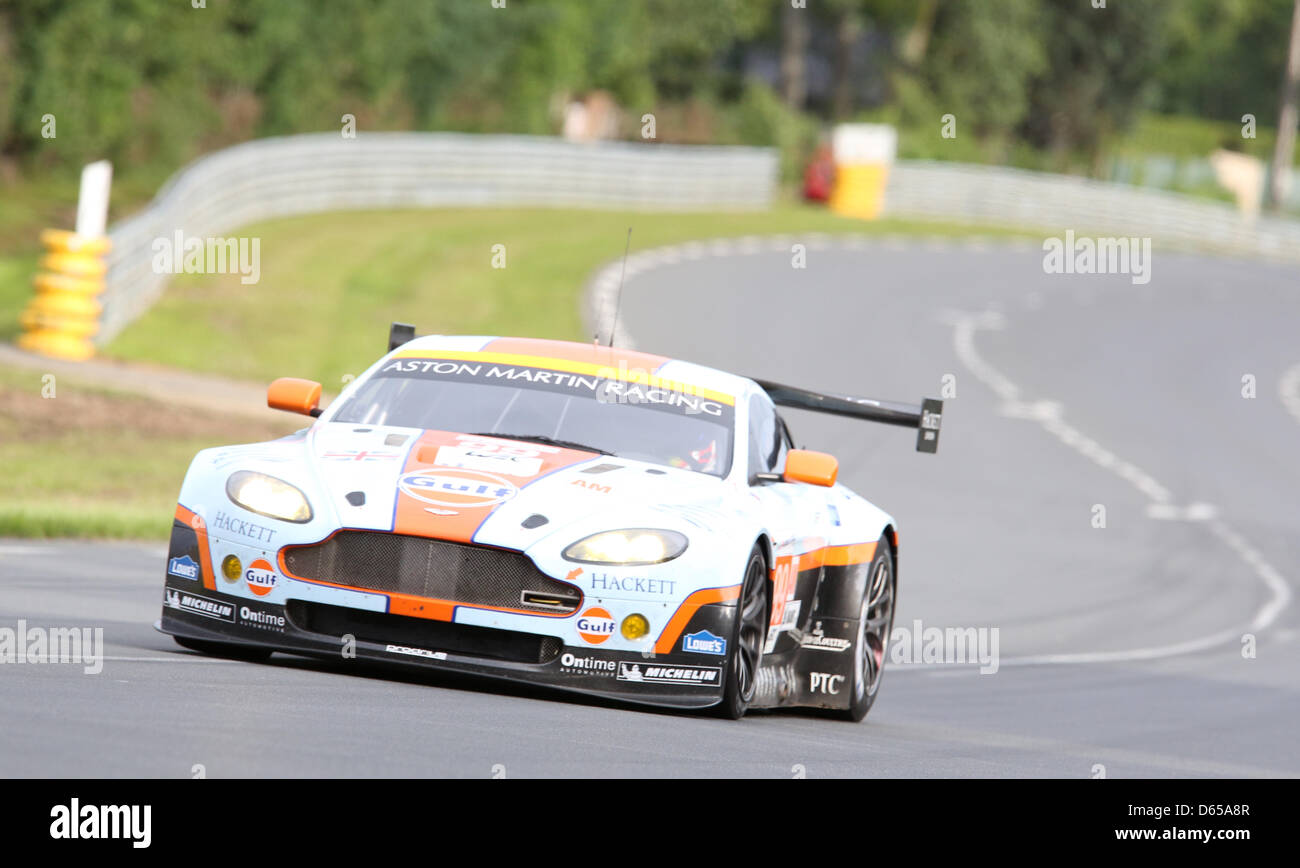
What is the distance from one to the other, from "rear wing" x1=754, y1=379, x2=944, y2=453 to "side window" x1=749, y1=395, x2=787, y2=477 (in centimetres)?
23

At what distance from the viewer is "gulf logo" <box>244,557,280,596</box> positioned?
7434 mm

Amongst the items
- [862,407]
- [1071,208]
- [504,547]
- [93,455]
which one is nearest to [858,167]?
[1071,208]

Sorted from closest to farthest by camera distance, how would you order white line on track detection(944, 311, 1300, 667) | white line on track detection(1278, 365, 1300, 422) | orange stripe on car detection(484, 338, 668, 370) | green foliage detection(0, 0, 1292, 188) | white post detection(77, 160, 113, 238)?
orange stripe on car detection(484, 338, 668, 370)
white line on track detection(944, 311, 1300, 667)
white post detection(77, 160, 113, 238)
white line on track detection(1278, 365, 1300, 422)
green foliage detection(0, 0, 1292, 188)

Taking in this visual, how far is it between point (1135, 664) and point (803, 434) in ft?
29.4

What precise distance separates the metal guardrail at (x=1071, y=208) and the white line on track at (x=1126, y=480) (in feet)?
49.9

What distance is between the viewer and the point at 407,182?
1442 inches

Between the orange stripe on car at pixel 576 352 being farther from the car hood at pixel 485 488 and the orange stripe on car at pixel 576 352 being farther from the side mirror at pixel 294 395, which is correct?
the car hood at pixel 485 488

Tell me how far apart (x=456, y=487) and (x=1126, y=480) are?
54.5ft

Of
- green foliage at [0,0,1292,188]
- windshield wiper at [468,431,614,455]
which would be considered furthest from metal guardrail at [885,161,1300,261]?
windshield wiper at [468,431,614,455]

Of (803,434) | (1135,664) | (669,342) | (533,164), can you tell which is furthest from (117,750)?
(533,164)

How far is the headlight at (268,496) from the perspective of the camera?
745cm

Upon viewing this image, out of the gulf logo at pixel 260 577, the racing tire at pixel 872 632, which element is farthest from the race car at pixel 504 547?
the racing tire at pixel 872 632

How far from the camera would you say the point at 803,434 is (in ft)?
73.1

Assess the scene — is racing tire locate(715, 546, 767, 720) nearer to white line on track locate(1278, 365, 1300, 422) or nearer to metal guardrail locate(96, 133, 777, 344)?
metal guardrail locate(96, 133, 777, 344)
